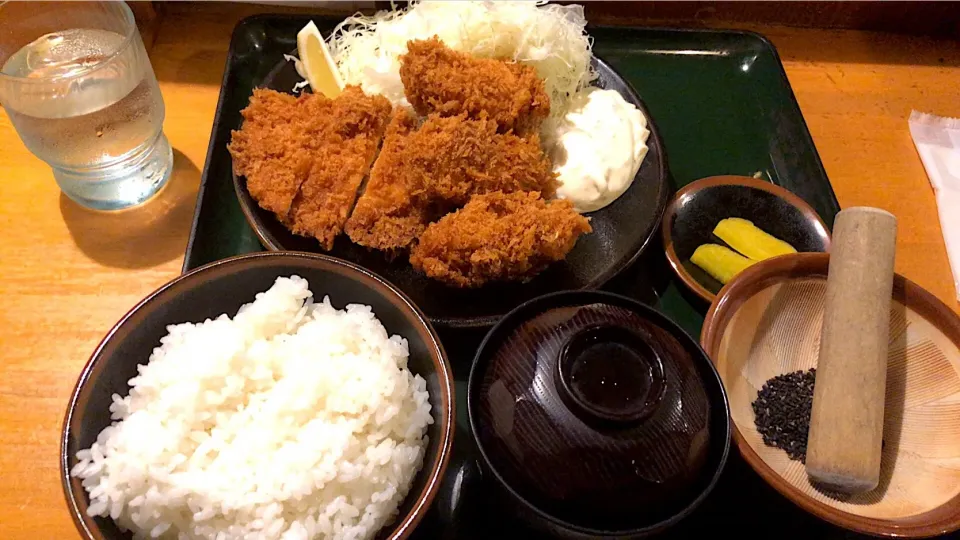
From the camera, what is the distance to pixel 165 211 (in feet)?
6.45

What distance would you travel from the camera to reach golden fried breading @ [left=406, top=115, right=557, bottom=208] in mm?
1710

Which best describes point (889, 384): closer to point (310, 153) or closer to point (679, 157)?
point (679, 157)

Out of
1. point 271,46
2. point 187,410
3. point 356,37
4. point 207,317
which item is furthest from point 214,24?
point 187,410

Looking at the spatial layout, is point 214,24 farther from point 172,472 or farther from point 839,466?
point 839,466

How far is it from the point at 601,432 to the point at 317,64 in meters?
1.54

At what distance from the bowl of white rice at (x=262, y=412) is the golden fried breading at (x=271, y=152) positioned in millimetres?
424

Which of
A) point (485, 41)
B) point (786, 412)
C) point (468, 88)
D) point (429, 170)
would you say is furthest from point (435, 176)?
point (786, 412)

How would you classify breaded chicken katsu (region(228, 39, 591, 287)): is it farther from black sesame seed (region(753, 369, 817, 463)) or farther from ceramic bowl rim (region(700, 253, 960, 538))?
black sesame seed (region(753, 369, 817, 463))

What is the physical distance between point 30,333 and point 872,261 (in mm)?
2076

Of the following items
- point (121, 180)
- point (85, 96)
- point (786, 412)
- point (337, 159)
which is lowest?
point (786, 412)

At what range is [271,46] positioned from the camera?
2.34 m

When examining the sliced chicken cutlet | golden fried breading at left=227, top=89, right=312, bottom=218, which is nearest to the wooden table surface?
golden fried breading at left=227, top=89, right=312, bottom=218

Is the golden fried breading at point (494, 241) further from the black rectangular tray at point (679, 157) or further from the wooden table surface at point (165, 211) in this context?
the wooden table surface at point (165, 211)

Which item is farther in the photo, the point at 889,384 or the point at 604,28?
the point at 604,28
